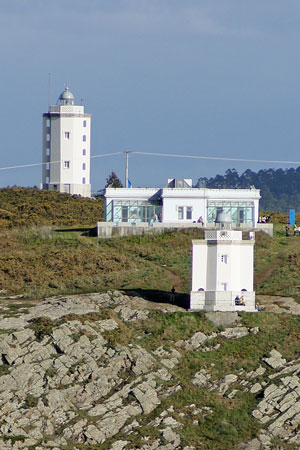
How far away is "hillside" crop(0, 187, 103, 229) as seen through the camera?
117 m

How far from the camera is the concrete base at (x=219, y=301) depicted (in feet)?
267

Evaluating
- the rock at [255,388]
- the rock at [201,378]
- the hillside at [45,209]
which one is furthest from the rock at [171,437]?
the hillside at [45,209]

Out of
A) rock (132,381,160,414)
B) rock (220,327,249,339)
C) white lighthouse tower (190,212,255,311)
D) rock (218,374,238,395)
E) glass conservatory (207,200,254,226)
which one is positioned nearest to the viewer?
rock (132,381,160,414)

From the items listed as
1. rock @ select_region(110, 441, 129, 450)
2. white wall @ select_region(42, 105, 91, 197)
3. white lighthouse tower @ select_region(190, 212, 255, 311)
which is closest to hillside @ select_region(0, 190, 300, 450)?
rock @ select_region(110, 441, 129, 450)

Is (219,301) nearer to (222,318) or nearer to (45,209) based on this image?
(222,318)

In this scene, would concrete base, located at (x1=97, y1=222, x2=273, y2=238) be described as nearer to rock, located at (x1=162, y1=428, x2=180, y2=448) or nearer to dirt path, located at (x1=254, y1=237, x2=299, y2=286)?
dirt path, located at (x1=254, y1=237, x2=299, y2=286)

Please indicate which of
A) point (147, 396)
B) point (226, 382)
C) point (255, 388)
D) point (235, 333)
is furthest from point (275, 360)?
point (147, 396)

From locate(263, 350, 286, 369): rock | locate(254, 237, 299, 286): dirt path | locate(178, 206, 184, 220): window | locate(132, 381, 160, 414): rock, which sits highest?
locate(178, 206, 184, 220): window

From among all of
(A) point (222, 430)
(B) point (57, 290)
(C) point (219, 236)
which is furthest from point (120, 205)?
(A) point (222, 430)

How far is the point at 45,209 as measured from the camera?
4924 inches

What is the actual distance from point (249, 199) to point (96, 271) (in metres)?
18.9

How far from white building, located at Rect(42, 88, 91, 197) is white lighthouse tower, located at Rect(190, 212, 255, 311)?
183ft

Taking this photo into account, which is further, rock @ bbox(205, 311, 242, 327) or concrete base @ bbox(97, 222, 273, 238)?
concrete base @ bbox(97, 222, 273, 238)

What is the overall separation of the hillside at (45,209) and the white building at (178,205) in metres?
9.21
